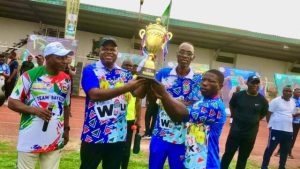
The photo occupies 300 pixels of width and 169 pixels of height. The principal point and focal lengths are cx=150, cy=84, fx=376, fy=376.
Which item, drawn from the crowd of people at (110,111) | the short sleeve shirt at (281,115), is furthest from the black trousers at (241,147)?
the crowd of people at (110,111)

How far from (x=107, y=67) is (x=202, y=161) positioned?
1.38 metres

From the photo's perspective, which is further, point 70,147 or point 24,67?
point 24,67

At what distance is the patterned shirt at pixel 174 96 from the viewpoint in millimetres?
4035

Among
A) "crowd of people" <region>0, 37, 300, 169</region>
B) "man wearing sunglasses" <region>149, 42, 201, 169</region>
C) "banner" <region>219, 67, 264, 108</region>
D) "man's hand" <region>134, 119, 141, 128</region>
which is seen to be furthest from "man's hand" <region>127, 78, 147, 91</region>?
"banner" <region>219, 67, 264, 108</region>

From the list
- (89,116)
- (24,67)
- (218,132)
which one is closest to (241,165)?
(218,132)

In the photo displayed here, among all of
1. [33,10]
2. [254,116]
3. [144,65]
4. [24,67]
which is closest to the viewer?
[144,65]

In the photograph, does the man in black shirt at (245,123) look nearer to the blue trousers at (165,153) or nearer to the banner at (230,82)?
the blue trousers at (165,153)

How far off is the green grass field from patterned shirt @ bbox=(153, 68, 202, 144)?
285 cm

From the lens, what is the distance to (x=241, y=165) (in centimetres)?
649

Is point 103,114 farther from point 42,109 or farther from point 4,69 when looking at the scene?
point 4,69

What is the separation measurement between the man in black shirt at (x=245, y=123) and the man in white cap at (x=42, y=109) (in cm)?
356

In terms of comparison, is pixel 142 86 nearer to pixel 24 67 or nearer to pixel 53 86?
pixel 53 86

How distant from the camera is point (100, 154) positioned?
398 centimetres

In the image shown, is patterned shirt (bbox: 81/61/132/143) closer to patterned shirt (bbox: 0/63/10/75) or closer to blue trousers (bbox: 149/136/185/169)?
blue trousers (bbox: 149/136/185/169)
